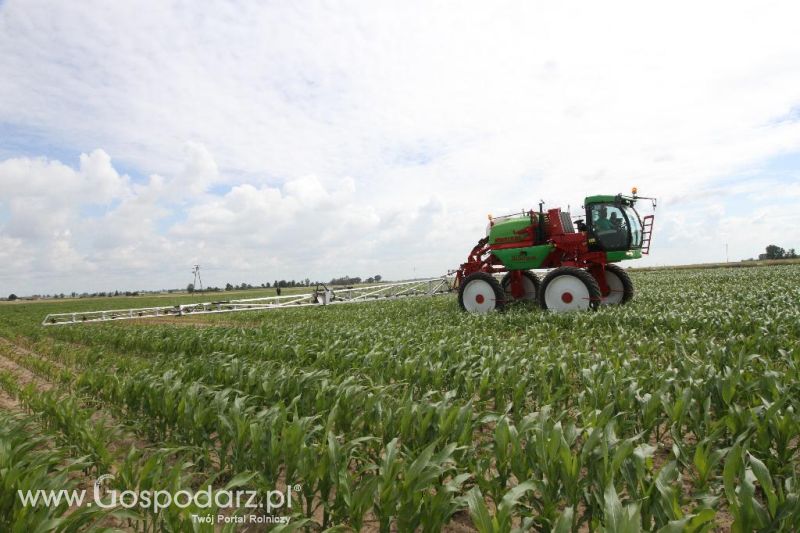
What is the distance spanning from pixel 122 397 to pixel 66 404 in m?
0.80

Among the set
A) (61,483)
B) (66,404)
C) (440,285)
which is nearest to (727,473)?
(61,483)

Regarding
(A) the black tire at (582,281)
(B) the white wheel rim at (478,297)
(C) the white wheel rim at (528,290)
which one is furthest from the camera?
(C) the white wheel rim at (528,290)

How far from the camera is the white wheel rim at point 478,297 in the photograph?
13492mm

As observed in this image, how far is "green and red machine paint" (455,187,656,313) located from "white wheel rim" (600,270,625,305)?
0.09 ft

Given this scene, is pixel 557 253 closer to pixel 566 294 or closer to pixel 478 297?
pixel 566 294

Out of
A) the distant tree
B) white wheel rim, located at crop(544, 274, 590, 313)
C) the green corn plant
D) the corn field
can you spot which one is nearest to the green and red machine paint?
white wheel rim, located at crop(544, 274, 590, 313)

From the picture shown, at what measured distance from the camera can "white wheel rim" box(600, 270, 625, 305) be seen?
12.8 metres

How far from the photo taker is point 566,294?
38.3 feet

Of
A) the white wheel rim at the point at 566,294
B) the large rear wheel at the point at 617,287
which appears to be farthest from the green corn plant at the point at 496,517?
the large rear wheel at the point at 617,287

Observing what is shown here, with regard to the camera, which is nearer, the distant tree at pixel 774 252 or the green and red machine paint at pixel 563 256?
the green and red machine paint at pixel 563 256

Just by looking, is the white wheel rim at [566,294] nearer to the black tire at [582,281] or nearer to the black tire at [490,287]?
the black tire at [582,281]

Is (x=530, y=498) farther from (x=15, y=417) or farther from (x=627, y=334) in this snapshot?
(x=627, y=334)

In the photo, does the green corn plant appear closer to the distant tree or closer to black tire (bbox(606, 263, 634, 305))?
black tire (bbox(606, 263, 634, 305))

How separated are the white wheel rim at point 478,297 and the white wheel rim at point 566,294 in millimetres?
1918
